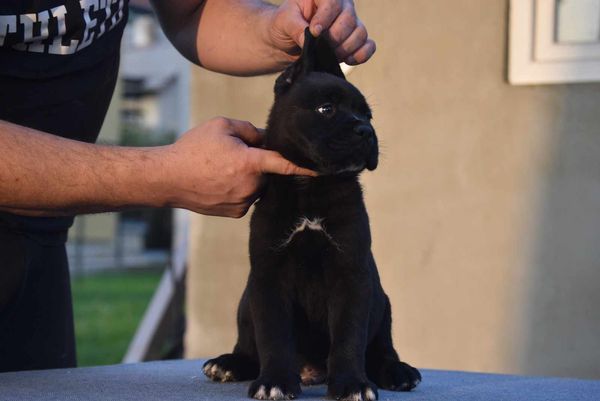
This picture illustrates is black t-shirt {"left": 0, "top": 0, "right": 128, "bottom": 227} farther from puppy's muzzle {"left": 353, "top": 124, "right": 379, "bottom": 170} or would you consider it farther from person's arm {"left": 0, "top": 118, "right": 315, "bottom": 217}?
puppy's muzzle {"left": 353, "top": 124, "right": 379, "bottom": 170}

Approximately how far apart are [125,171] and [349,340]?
60cm

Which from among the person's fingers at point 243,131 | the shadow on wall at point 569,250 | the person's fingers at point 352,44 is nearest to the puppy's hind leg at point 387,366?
the person's fingers at point 243,131

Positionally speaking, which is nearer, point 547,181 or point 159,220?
point 547,181

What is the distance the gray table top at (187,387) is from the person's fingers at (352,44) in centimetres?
80

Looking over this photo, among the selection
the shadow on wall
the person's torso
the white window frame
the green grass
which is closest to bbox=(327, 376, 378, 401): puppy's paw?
the person's torso

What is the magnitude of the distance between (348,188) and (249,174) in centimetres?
23

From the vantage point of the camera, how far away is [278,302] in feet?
7.48

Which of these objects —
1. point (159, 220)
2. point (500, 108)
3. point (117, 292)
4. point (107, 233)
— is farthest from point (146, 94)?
point (500, 108)

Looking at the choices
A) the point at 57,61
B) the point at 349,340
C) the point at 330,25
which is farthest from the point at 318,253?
the point at 57,61

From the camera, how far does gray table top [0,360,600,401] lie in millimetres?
2146

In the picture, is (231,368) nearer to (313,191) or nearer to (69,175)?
(313,191)

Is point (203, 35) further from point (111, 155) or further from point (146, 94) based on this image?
point (146, 94)

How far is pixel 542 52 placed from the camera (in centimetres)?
466

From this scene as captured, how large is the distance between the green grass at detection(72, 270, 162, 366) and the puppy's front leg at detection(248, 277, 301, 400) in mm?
5715
